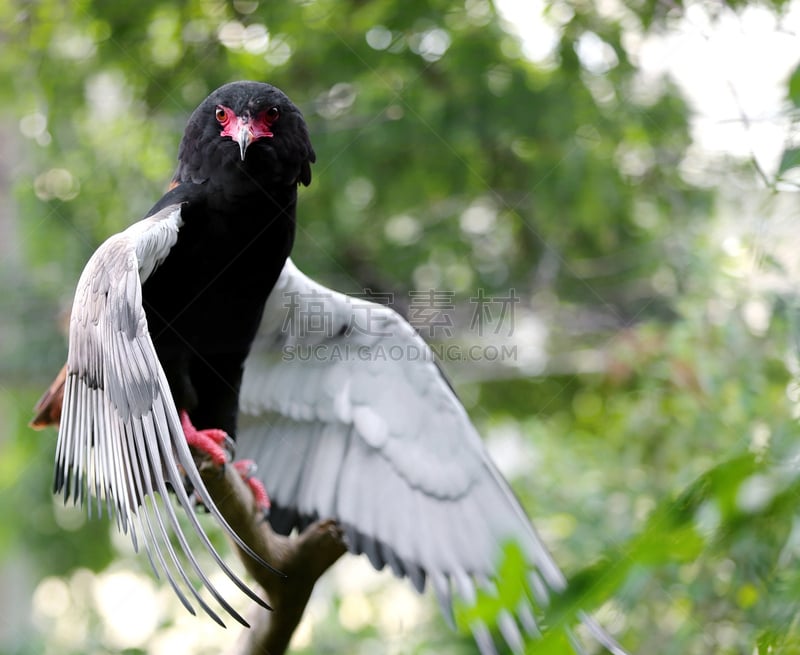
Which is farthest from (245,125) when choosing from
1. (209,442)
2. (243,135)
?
(209,442)

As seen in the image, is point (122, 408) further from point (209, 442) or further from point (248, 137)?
point (248, 137)

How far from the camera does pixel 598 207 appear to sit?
5.44 m

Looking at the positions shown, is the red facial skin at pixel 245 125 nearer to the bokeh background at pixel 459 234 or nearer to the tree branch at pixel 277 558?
the tree branch at pixel 277 558

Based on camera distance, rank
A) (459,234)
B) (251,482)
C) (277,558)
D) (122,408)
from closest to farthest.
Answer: (122,408)
(277,558)
(251,482)
(459,234)

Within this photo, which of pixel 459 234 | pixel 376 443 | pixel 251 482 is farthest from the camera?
pixel 459 234

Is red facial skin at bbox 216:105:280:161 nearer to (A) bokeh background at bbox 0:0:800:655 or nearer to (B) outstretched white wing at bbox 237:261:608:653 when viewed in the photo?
(B) outstretched white wing at bbox 237:261:608:653

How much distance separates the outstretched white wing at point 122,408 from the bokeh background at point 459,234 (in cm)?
235

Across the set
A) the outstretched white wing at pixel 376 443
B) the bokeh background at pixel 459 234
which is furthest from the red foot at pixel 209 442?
the bokeh background at pixel 459 234

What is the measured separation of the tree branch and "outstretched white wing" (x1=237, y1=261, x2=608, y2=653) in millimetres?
723

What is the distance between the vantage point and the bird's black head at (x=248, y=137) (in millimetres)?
2883

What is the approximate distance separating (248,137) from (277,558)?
129 centimetres

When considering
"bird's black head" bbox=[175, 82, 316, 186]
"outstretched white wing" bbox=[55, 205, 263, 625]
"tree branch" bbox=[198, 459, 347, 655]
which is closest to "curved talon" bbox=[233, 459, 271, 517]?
"tree branch" bbox=[198, 459, 347, 655]

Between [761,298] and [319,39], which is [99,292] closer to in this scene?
[761,298]

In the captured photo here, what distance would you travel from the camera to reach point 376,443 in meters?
3.59
